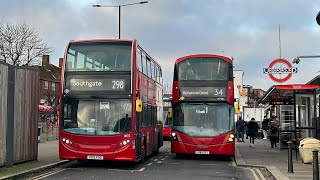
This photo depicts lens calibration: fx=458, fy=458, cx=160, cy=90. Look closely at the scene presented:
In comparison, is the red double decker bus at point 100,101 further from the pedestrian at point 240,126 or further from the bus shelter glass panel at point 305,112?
the pedestrian at point 240,126

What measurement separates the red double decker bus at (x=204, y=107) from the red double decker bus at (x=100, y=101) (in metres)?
4.14

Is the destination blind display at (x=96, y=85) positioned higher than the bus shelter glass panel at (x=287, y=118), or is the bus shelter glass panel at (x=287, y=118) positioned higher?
the destination blind display at (x=96, y=85)

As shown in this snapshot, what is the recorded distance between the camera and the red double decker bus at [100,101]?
14711mm

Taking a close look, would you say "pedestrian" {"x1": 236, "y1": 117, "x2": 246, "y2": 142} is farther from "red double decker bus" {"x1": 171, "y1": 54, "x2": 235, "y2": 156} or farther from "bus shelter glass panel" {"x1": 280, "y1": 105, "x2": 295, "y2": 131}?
"red double decker bus" {"x1": 171, "y1": 54, "x2": 235, "y2": 156}

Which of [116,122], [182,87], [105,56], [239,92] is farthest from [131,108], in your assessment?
[239,92]

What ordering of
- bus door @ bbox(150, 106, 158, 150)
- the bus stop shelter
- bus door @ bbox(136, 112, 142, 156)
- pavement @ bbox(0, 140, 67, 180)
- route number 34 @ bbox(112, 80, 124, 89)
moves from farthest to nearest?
bus door @ bbox(150, 106, 158, 150), the bus stop shelter, bus door @ bbox(136, 112, 142, 156), route number 34 @ bbox(112, 80, 124, 89), pavement @ bbox(0, 140, 67, 180)

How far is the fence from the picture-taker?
544 inches

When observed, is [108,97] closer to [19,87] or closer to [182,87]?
[19,87]

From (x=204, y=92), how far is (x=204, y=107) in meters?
0.63

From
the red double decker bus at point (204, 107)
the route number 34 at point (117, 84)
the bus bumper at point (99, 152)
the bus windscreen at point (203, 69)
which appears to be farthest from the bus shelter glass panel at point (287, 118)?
the route number 34 at point (117, 84)

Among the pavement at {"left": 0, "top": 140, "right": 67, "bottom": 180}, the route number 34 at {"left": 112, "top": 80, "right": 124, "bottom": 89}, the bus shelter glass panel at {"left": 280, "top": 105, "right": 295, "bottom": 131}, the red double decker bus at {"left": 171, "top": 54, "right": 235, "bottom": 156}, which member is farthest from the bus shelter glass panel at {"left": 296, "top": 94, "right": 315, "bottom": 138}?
the pavement at {"left": 0, "top": 140, "right": 67, "bottom": 180}

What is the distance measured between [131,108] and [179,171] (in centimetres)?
256

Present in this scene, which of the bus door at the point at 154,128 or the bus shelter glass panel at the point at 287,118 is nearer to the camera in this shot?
the bus door at the point at 154,128

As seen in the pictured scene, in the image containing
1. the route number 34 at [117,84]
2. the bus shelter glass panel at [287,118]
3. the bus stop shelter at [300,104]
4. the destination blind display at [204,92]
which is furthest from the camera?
the bus shelter glass panel at [287,118]
